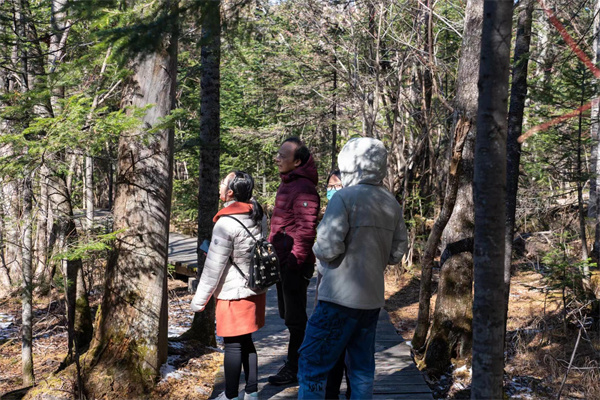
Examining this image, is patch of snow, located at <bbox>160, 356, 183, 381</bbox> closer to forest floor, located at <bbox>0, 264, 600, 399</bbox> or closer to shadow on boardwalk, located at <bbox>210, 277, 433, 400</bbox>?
forest floor, located at <bbox>0, 264, 600, 399</bbox>

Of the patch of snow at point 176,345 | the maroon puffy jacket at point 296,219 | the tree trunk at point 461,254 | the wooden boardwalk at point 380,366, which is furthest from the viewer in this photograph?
the patch of snow at point 176,345

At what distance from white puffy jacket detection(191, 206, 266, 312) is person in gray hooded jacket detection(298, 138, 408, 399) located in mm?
879

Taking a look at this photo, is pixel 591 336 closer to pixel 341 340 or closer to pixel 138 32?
pixel 341 340

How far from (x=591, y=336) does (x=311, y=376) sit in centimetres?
703

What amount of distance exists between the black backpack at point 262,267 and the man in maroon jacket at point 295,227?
1.24ft

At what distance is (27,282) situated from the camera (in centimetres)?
502

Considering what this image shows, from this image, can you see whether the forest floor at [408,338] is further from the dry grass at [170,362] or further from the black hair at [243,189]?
the black hair at [243,189]

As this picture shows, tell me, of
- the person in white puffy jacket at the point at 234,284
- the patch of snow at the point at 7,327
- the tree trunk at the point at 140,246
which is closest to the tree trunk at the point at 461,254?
the person in white puffy jacket at the point at 234,284

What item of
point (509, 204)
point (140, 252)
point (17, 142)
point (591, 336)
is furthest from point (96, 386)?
point (591, 336)

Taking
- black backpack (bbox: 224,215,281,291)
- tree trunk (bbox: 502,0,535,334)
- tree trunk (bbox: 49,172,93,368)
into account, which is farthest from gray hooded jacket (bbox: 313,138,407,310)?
tree trunk (bbox: 502,0,535,334)

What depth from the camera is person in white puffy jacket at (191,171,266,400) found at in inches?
158

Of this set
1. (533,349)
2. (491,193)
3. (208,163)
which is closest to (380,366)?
(208,163)

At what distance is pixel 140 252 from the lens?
5082 millimetres

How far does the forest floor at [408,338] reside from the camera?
542 centimetres
